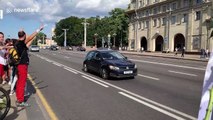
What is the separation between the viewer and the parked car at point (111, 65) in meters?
13.8

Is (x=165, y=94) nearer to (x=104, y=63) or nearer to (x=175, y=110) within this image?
(x=175, y=110)

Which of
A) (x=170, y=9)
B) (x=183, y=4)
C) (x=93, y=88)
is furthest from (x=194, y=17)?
(x=93, y=88)

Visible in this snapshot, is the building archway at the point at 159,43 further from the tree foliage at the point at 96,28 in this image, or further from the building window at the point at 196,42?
the tree foliage at the point at 96,28

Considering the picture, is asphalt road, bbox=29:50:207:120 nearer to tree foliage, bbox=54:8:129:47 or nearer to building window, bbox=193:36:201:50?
building window, bbox=193:36:201:50

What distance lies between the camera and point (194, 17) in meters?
52.7

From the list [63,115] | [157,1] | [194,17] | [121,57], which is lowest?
[63,115]

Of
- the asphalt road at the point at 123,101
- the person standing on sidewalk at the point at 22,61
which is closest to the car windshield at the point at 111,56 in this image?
the asphalt road at the point at 123,101

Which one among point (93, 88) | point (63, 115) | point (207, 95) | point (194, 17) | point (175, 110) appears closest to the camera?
point (207, 95)

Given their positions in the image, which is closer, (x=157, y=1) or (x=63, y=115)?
(x=63, y=115)

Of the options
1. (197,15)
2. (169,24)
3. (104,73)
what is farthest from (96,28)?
(104,73)

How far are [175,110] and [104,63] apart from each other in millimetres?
7543

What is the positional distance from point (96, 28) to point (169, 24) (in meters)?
55.8

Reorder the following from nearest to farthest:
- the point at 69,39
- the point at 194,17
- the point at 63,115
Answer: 1. the point at 63,115
2. the point at 194,17
3. the point at 69,39

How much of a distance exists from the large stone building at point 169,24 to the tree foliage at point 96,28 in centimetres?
1243
